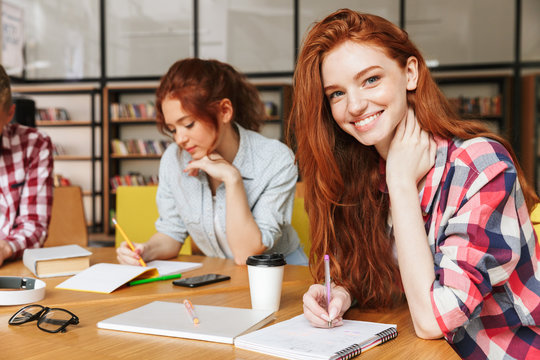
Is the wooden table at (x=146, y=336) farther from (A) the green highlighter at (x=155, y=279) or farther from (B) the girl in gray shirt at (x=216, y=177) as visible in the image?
(B) the girl in gray shirt at (x=216, y=177)

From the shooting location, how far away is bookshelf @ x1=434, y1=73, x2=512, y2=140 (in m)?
6.43

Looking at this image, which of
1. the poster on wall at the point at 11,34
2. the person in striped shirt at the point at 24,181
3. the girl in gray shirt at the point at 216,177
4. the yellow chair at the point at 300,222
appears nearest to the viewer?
the girl in gray shirt at the point at 216,177

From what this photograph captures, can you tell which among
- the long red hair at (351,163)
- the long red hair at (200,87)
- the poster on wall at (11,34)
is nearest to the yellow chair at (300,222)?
the long red hair at (200,87)

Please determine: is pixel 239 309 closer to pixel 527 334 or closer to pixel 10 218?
pixel 527 334

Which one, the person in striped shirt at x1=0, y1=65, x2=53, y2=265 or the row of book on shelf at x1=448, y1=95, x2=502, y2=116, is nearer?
the person in striped shirt at x1=0, y1=65, x2=53, y2=265

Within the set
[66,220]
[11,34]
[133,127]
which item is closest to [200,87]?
[66,220]

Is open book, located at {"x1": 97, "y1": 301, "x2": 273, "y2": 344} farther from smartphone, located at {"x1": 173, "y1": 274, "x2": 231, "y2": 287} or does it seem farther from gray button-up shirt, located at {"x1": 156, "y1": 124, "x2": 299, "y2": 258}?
gray button-up shirt, located at {"x1": 156, "y1": 124, "x2": 299, "y2": 258}

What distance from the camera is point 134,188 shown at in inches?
94.0

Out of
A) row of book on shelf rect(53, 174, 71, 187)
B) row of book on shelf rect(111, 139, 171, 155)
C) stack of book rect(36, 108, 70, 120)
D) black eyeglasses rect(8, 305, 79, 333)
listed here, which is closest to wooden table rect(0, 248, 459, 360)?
black eyeglasses rect(8, 305, 79, 333)

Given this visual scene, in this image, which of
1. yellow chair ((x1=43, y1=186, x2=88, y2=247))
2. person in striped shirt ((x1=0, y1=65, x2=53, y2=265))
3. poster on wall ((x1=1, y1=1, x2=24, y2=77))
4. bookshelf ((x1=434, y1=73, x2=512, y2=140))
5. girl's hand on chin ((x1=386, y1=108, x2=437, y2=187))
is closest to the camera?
girl's hand on chin ((x1=386, y1=108, x2=437, y2=187))

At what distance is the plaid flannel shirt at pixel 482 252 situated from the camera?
37.5 inches

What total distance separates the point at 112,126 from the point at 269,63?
229cm

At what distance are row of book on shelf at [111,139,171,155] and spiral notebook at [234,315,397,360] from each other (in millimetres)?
6444

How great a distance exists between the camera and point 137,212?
237 centimetres
